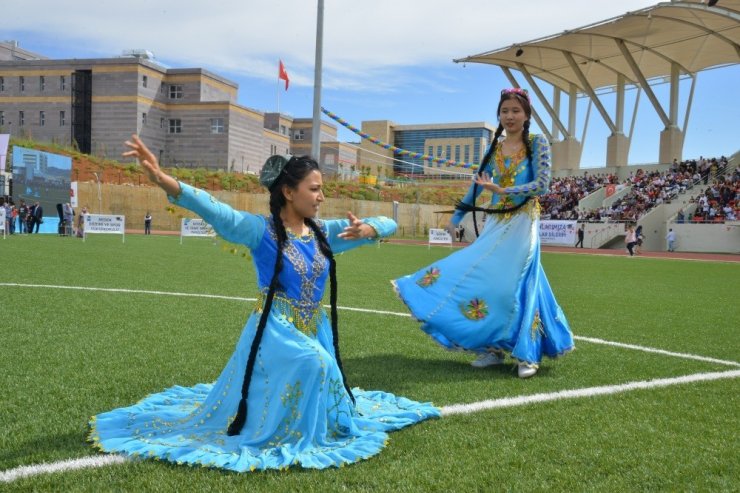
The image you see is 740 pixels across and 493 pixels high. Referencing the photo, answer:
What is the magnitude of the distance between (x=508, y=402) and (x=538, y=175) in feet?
6.98

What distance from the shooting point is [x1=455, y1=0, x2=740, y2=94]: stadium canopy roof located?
3775 centimetres

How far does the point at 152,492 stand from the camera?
285 cm

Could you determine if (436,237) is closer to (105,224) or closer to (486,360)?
(105,224)

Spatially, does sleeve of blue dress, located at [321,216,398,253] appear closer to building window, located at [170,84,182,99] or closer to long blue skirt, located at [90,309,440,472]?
long blue skirt, located at [90,309,440,472]

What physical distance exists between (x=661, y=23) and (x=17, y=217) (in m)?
36.5

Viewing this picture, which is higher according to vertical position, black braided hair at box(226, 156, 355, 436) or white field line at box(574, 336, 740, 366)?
black braided hair at box(226, 156, 355, 436)

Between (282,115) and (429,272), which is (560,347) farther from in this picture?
(282,115)

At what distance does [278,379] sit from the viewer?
11.5 ft

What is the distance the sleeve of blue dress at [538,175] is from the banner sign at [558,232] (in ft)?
109

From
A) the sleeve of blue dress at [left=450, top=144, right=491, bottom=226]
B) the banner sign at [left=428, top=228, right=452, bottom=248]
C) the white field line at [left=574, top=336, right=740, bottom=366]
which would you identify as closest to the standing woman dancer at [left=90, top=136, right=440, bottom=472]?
the sleeve of blue dress at [left=450, top=144, right=491, bottom=226]

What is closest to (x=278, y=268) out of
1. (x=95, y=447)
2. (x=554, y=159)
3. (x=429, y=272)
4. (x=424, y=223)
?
(x=95, y=447)

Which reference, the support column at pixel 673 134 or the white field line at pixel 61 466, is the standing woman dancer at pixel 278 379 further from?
the support column at pixel 673 134

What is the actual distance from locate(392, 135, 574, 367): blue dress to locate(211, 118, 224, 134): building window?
185 feet

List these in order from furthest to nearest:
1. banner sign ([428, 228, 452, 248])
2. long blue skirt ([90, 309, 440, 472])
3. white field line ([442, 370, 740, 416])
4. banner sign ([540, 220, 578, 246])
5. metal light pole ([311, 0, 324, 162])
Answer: banner sign ([540, 220, 578, 246]), banner sign ([428, 228, 452, 248]), metal light pole ([311, 0, 324, 162]), white field line ([442, 370, 740, 416]), long blue skirt ([90, 309, 440, 472])
